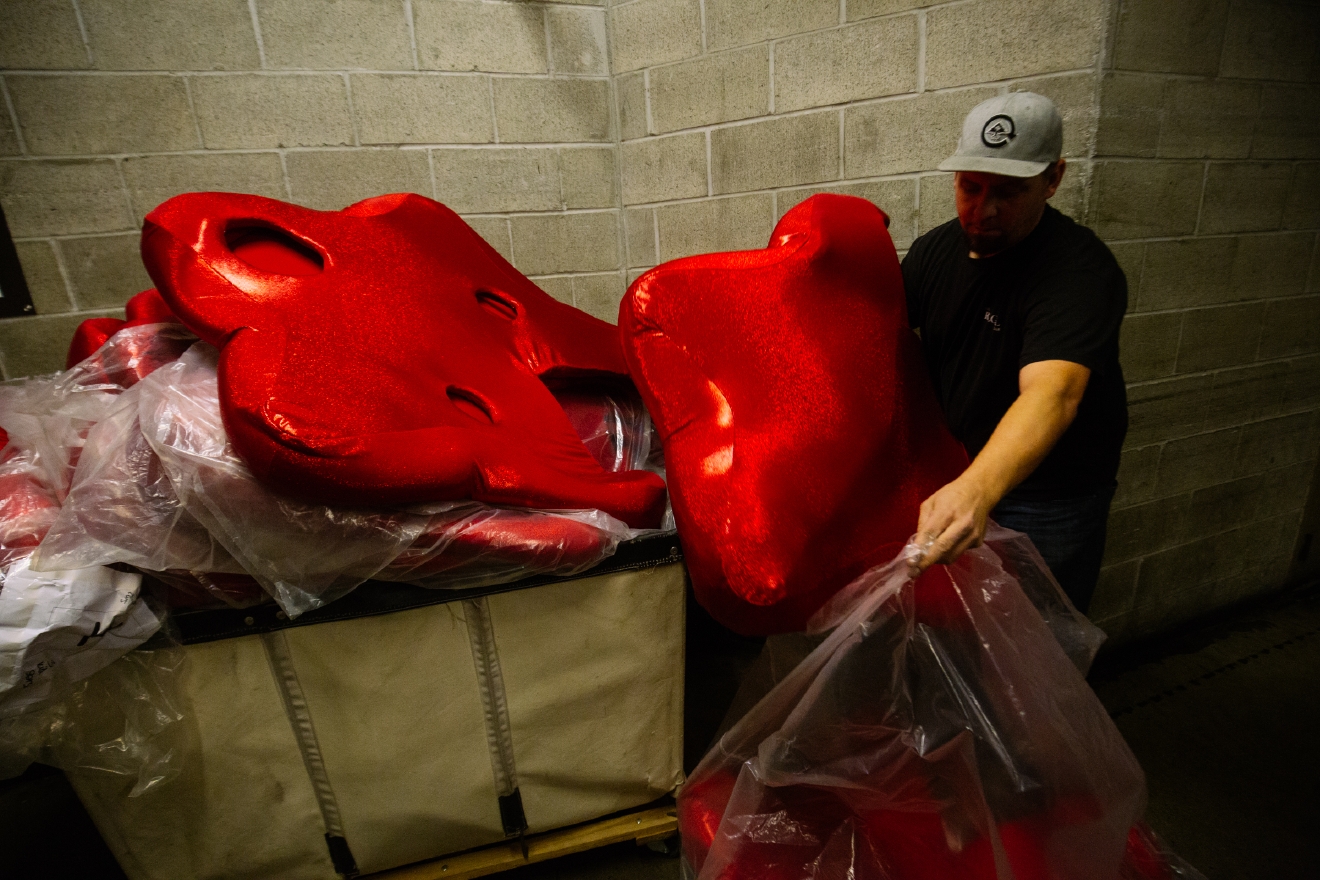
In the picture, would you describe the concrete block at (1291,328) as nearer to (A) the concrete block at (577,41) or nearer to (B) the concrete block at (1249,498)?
(B) the concrete block at (1249,498)

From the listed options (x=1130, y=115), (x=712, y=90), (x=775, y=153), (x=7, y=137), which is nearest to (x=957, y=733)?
(x=1130, y=115)

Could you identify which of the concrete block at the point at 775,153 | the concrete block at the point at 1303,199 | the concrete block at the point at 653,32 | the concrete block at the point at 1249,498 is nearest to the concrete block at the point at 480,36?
the concrete block at the point at 653,32

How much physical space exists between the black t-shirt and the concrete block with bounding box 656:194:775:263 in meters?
0.53

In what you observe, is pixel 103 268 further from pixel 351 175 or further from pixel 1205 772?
pixel 1205 772

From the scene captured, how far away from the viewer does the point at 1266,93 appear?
1486 millimetres

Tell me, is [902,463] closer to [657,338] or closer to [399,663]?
[657,338]

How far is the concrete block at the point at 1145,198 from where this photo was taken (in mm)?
1339

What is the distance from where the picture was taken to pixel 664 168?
1.87 meters

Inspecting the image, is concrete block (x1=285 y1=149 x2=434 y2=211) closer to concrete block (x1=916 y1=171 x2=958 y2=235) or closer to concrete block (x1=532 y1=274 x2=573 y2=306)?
concrete block (x1=532 y1=274 x2=573 y2=306)

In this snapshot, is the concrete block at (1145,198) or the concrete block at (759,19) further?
the concrete block at (759,19)

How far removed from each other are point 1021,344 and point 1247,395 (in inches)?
44.4

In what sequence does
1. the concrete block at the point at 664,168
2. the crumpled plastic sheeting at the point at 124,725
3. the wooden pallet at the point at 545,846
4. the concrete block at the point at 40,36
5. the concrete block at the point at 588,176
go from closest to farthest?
the crumpled plastic sheeting at the point at 124,725
the wooden pallet at the point at 545,846
the concrete block at the point at 40,36
the concrete block at the point at 664,168
the concrete block at the point at 588,176

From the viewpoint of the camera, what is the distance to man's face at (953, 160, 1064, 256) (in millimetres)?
1018

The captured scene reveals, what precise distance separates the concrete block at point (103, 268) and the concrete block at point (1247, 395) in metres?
2.76
